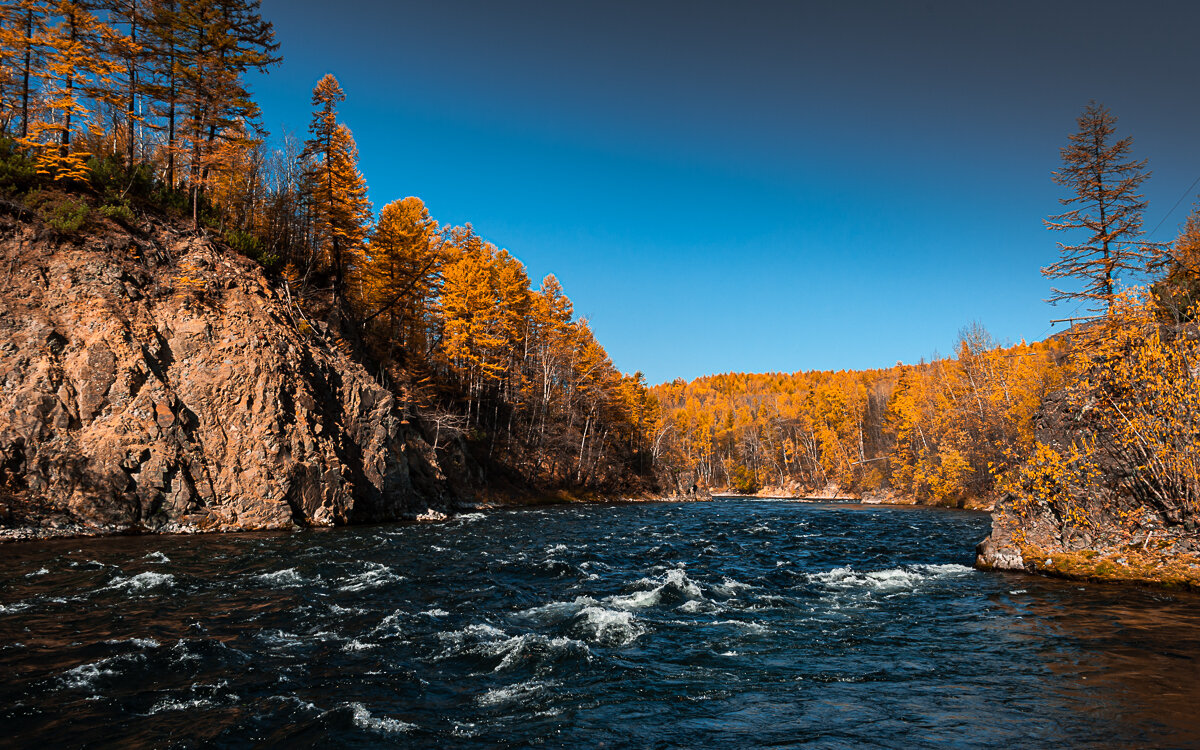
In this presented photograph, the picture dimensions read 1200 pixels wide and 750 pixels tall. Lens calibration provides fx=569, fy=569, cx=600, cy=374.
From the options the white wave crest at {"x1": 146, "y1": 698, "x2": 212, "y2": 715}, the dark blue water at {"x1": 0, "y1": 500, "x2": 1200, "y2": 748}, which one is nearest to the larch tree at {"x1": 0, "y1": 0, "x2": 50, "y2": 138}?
the dark blue water at {"x1": 0, "y1": 500, "x2": 1200, "y2": 748}

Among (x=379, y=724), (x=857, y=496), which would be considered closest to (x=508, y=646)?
(x=379, y=724)

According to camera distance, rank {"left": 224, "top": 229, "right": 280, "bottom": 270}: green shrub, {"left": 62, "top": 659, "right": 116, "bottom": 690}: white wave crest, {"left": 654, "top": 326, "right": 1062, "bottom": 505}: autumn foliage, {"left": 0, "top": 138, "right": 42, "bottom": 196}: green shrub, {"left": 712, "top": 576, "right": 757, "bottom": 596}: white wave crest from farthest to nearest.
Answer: {"left": 654, "top": 326, "right": 1062, "bottom": 505}: autumn foliage, {"left": 224, "top": 229, "right": 280, "bottom": 270}: green shrub, {"left": 0, "top": 138, "right": 42, "bottom": 196}: green shrub, {"left": 712, "top": 576, "right": 757, "bottom": 596}: white wave crest, {"left": 62, "top": 659, "right": 116, "bottom": 690}: white wave crest

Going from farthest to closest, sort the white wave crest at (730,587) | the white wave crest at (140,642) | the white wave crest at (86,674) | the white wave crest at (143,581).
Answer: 1. the white wave crest at (730,587)
2. the white wave crest at (143,581)
3. the white wave crest at (140,642)
4. the white wave crest at (86,674)

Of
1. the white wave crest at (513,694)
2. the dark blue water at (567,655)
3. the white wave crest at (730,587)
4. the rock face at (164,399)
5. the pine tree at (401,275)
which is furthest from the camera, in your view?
the pine tree at (401,275)

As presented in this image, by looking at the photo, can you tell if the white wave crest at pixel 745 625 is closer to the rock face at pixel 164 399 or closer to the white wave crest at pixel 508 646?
the white wave crest at pixel 508 646

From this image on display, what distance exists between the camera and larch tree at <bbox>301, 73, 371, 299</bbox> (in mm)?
34438

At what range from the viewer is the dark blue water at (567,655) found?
6.54 meters

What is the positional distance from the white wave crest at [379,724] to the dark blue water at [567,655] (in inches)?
1.1

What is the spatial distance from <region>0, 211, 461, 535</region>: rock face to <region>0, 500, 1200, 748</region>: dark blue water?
14.7 feet

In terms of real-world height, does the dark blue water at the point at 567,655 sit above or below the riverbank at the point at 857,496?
above

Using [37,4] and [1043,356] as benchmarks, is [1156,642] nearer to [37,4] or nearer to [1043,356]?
[37,4]

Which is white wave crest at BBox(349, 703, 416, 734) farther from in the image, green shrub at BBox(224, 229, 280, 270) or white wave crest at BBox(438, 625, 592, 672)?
green shrub at BBox(224, 229, 280, 270)

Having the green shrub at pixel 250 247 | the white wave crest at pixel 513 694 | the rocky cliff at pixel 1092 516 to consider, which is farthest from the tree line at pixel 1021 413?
the green shrub at pixel 250 247

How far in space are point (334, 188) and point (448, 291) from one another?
11.2 m
